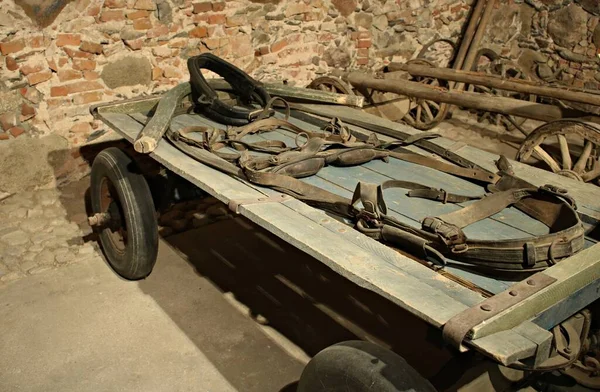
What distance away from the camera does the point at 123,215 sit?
3.58 meters

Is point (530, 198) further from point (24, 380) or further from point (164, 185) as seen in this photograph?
point (24, 380)

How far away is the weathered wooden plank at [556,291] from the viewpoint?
162 centimetres

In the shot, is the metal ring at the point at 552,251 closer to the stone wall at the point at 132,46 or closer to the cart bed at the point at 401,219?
the cart bed at the point at 401,219

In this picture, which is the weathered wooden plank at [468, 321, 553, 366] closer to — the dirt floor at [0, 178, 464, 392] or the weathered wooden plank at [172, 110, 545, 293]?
the weathered wooden plank at [172, 110, 545, 293]

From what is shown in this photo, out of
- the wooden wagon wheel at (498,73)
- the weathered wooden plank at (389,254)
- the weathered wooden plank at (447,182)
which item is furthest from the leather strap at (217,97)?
the wooden wagon wheel at (498,73)

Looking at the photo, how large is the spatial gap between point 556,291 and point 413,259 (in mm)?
462

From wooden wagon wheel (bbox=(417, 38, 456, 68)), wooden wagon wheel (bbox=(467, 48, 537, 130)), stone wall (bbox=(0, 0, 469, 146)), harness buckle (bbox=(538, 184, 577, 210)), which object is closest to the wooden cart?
harness buckle (bbox=(538, 184, 577, 210))


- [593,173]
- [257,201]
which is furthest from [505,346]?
[593,173]

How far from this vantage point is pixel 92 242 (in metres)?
4.07

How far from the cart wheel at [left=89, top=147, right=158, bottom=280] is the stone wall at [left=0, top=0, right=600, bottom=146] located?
1.03 meters

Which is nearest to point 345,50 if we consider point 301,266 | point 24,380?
point 301,266

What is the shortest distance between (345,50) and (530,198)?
385 centimetres

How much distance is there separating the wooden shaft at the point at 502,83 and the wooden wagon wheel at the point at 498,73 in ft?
2.42

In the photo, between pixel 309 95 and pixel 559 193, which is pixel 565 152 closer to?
pixel 309 95
